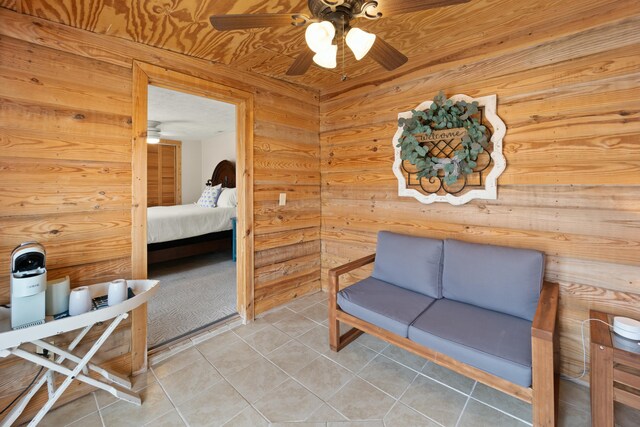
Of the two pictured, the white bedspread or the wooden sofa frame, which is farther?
the white bedspread

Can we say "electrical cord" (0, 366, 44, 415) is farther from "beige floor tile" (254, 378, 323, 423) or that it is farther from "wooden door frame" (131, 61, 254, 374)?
"beige floor tile" (254, 378, 323, 423)

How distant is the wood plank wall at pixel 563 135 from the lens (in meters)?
1.65

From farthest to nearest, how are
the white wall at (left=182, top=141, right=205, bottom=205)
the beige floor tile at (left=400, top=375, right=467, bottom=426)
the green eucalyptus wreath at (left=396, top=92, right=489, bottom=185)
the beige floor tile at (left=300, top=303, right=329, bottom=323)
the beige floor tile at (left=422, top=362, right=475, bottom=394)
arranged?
1. the white wall at (left=182, top=141, right=205, bottom=205)
2. the beige floor tile at (left=300, top=303, right=329, bottom=323)
3. the green eucalyptus wreath at (left=396, top=92, right=489, bottom=185)
4. the beige floor tile at (left=422, top=362, right=475, bottom=394)
5. the beige floor tile at (left=400, top=375, right=467, bottom=426)

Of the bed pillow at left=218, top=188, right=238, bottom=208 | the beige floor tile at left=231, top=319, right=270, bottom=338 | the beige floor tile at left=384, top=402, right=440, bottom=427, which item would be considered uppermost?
the bed pillow at left=218, top=188, right=238, bottom=208

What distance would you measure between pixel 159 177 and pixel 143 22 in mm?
5413

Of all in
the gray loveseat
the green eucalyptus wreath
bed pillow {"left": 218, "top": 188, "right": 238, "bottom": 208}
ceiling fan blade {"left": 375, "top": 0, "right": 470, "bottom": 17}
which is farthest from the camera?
bed pillow {"left": 218, "top": 188, "right": 238, "bottom": 208}

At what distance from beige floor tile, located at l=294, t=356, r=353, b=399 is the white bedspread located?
10.1 ft

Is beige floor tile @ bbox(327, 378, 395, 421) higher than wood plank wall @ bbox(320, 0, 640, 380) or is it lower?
lower

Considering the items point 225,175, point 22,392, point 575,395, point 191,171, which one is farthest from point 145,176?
point 191,171

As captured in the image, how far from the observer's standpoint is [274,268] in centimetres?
290

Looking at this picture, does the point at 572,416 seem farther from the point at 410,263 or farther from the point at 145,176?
the point at 145,176

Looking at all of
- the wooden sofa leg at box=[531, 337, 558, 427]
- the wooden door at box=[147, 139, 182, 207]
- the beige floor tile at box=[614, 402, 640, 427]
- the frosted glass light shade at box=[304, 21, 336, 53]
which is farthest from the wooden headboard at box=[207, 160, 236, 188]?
the beige floor tile at box=[614, 402, 640, 427]

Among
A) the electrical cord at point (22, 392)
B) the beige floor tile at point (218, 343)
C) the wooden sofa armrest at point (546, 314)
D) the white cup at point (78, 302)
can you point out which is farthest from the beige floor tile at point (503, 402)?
the electrical cord at point (22, 392)

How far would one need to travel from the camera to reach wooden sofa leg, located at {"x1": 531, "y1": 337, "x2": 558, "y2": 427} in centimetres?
130
